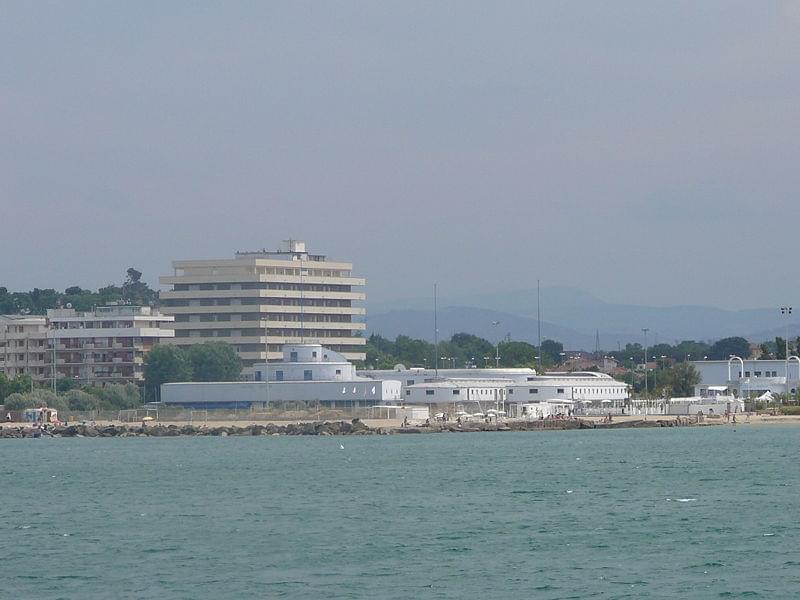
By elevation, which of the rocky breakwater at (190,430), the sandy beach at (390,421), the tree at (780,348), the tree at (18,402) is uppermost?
the tree at (780,348)

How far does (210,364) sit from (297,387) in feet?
96.1

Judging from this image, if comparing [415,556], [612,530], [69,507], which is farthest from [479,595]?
[69,507]

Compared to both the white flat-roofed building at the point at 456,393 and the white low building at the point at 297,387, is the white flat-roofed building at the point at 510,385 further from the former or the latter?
the white low building at the point at 297,387

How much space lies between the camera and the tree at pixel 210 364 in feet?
585

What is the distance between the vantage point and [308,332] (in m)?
199

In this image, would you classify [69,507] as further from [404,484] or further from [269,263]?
[269,263]

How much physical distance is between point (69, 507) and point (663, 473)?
28.0 metres

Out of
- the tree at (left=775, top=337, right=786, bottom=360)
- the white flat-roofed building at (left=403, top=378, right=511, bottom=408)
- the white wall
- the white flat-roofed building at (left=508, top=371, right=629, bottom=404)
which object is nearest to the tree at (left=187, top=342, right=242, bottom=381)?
the white wall

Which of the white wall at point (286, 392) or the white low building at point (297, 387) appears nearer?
the white wall at point (286, 392)

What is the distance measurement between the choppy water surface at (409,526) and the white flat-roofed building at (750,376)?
73.3 m

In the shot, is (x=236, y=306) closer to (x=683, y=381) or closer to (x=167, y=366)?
(x=167, y=366)

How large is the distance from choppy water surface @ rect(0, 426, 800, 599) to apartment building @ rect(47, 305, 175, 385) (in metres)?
97.2

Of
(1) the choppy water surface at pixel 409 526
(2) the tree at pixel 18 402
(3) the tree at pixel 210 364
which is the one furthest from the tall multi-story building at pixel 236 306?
(1) the choppy water surface at pixel 409 526

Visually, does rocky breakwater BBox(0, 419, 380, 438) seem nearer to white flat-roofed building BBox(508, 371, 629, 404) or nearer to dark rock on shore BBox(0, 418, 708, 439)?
dark rock on shore BBox(0, 418, 708, 439)
